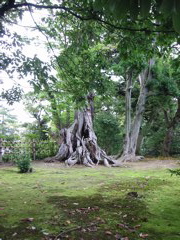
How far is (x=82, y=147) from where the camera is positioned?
1193cm

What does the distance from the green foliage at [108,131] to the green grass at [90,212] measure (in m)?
9.19

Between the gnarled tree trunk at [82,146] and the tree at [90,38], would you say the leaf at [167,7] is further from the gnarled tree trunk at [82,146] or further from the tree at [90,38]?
the gnarled tree trunk at [82,146]

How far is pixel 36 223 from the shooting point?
299 centimetres

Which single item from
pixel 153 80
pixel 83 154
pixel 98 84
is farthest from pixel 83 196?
pixel 153 80

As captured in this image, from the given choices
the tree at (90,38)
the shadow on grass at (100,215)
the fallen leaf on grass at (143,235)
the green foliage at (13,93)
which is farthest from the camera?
the green foliage at (13,93)

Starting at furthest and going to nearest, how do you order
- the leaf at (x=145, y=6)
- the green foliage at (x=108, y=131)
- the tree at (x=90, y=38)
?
the green foliage at (x=108, y=131), the tree at (x=90, y=38), the leaf at (x=145, y=6)

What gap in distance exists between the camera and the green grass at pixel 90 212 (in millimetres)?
2696

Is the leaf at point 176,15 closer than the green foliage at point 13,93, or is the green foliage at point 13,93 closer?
the leaf at point 176,15

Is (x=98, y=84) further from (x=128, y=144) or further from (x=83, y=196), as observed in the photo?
(x=128, y=144)

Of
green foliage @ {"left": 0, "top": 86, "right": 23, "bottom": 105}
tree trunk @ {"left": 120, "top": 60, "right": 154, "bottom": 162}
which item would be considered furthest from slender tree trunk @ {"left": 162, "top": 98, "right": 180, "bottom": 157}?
green foliage @ {"left": 0, "top": 86, "right": 23, "bottom": 105}

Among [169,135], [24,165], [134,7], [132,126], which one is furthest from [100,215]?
[169,135]

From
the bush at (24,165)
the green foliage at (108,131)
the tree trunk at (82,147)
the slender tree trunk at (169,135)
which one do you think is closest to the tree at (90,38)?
the bush at (24,165)

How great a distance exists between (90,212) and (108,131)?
11427mm

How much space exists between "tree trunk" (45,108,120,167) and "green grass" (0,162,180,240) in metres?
5.97
